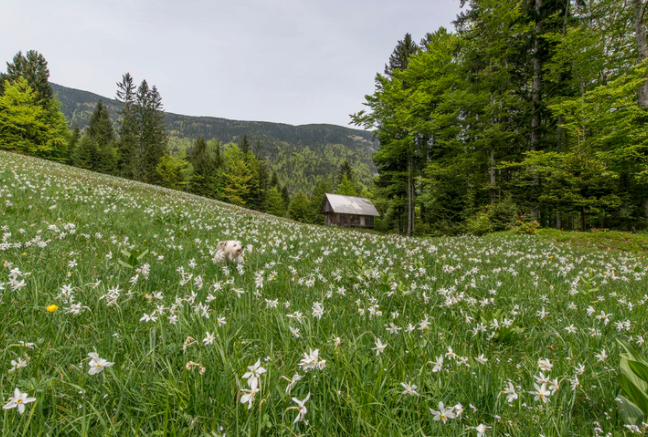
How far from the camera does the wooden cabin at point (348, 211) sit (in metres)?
53.0

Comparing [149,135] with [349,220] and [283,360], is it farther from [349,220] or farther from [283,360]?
[283,360]

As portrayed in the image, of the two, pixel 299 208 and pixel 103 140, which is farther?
pixel 299 208

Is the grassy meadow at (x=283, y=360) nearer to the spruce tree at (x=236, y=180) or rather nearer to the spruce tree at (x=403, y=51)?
the spruce tree at (x=403, y=51)

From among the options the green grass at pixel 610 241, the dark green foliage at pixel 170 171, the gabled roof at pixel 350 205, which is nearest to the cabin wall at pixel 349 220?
the gabled roof at pixel 350 205

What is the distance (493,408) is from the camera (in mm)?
1554

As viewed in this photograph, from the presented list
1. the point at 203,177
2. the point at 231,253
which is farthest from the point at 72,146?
the point at 231,253

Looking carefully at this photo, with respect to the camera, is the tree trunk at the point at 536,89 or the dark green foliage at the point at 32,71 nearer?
the tree trunk at the point at 536,89

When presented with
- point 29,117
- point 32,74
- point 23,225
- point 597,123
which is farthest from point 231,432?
point 32,74

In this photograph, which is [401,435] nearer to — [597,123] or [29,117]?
[597,123]

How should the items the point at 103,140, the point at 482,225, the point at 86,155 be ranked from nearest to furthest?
the point at 482,225
the point at 86,155
the point at 103,140

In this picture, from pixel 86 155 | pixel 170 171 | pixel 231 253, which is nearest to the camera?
pixel 231 253

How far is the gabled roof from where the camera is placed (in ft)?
173

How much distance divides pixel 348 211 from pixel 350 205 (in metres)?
1.90

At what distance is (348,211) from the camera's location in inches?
2090
